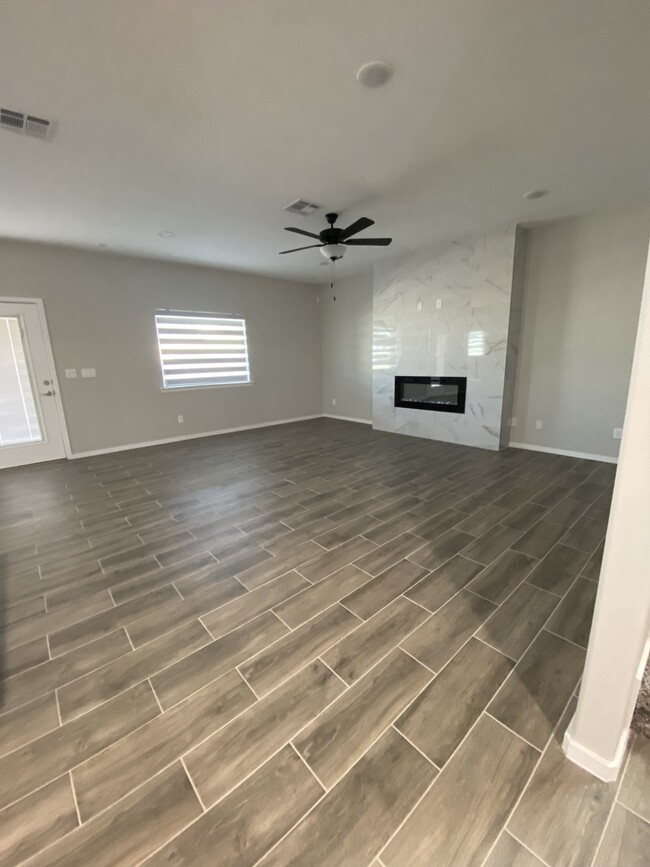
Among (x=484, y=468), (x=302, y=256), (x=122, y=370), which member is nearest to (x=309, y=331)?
(x=302, y=256)

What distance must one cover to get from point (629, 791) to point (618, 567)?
786mm

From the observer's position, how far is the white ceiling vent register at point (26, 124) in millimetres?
2137

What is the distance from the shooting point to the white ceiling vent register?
2.14 m

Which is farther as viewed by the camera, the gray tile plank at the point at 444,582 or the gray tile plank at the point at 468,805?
the gray tile plank at the point at 444,582

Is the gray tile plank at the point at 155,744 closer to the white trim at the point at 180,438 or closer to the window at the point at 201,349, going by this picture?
the white trim at the point at 180,438

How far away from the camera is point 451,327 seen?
510cm

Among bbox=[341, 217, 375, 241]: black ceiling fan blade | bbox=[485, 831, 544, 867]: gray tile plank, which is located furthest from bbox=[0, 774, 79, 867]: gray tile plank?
bbox=[341, 217, 375, 241]: black ceiling fan blade

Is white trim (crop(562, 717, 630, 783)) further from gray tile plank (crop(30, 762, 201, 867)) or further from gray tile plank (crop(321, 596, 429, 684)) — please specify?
gray tile plank (crop(30, 762, 201, 867))

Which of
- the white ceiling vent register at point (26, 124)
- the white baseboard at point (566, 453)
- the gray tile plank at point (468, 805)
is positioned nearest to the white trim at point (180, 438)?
the white ceiling vent register at point (26, 124)

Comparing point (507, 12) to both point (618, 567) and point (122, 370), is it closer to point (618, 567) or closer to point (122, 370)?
point (618, 567)

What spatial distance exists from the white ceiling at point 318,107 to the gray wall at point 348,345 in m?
3.11

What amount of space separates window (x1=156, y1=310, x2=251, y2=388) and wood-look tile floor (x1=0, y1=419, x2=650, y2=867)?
3325 mm

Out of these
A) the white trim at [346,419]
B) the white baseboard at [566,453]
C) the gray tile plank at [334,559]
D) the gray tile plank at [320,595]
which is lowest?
the gray tile plank at [320,595]

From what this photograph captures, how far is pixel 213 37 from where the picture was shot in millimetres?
1689
